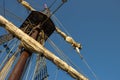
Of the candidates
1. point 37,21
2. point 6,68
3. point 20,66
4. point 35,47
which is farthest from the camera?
point 37,21

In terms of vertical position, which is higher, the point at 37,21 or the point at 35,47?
the point at 37,21

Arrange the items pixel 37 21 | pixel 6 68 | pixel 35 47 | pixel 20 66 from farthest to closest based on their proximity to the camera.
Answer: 1. pixel 37 21
2. pixel 35 47
3. pixel 6 68
4. pixel 20 66

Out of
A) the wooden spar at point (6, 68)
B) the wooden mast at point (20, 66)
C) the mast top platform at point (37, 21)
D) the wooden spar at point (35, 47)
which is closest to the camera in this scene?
the wooden mast at point (20, 66)

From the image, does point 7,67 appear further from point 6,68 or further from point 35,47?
point 35,47

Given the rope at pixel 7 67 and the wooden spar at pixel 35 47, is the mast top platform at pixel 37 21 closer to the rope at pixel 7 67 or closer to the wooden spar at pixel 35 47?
the wooden spar at pixel 35 47

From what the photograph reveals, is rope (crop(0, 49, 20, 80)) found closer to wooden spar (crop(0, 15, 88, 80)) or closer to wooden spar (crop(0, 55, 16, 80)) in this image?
wooden spar (crop(0, 55, 16, 80))

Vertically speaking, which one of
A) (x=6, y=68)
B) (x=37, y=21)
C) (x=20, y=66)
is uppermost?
(x=37, y=21)

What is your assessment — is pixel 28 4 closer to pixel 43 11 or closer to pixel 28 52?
pixel 43 11

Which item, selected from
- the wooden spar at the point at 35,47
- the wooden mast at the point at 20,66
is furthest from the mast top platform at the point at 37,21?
the wooden mast at the point at 20,66

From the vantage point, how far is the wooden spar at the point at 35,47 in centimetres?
1254

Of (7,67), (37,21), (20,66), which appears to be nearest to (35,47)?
(20,66)

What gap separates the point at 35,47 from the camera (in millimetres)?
12648

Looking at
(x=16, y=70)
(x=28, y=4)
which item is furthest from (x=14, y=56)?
(x=28, y=4)

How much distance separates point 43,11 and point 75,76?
4.82 meters
